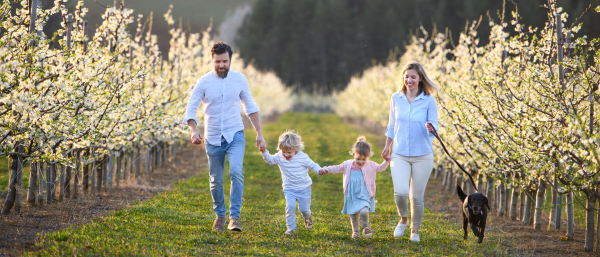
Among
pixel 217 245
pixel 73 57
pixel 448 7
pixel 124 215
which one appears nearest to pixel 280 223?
pixel 217 245

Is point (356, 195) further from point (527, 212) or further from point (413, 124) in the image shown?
point (527, 212)

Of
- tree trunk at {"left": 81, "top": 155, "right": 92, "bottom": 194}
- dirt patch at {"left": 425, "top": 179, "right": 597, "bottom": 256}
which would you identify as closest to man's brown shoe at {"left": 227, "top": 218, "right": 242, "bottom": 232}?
dirt patch at {"left": 425, "top": 179, "right": 597, "bottom": 256}

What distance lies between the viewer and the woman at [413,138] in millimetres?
5891

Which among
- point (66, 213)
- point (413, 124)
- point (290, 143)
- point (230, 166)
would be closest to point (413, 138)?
point (413, 124)

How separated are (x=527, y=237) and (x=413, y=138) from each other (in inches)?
110

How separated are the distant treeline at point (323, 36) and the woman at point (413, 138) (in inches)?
2437

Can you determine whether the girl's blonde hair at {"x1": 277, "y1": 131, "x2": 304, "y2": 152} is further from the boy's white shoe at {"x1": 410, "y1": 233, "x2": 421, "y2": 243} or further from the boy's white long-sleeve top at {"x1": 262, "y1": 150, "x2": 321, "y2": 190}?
the boy's white shoe at {"x1": 410, "y1": 233, "x2": 421, "y2": 243}

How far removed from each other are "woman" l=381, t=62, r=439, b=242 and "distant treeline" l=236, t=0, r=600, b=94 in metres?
61.9

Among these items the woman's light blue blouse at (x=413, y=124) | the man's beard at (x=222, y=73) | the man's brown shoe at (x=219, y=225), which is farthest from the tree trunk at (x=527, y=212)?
the man's beard at (x=222, y=73)

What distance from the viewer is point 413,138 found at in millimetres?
5898

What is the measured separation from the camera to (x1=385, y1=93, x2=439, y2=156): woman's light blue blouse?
5891 millimetres

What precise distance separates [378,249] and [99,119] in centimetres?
422

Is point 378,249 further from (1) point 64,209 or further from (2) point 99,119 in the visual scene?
(1) point 64,209

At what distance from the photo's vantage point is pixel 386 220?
8.07 meters
